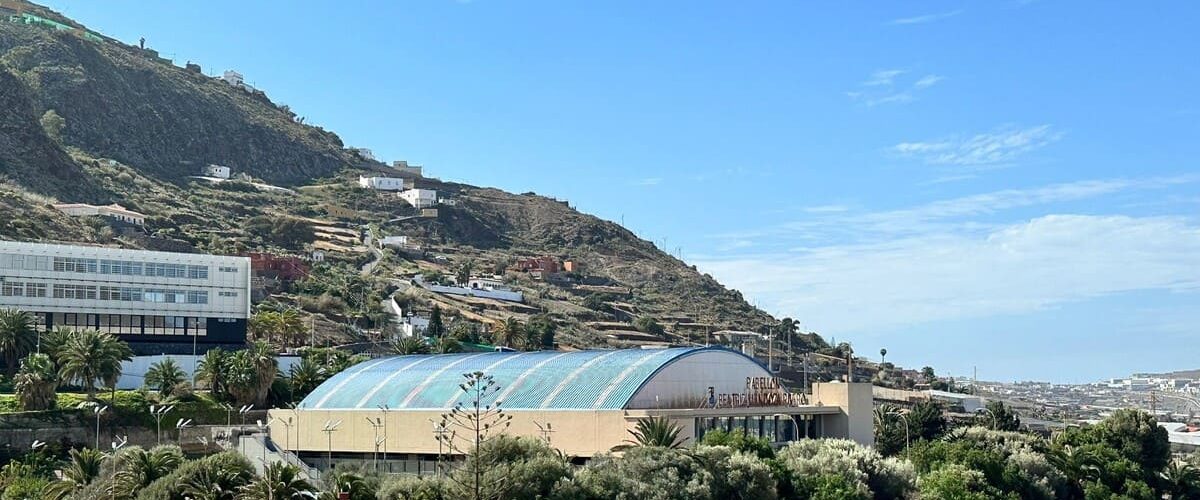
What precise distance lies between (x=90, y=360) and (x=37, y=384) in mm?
3545

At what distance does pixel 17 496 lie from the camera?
62844 mm

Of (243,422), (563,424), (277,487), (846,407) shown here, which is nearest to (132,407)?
(243,422)

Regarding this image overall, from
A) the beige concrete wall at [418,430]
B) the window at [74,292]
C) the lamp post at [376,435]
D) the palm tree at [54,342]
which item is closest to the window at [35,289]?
the window at [74,292]

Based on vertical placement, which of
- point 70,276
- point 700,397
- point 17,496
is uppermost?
point 70,276

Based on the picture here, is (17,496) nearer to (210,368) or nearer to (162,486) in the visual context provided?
(162,486)

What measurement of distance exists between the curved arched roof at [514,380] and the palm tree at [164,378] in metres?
14.1

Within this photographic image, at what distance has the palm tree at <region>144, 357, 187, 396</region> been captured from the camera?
92125 mm

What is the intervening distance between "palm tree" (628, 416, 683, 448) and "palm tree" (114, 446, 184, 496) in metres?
21.7

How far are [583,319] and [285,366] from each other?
89.8 m

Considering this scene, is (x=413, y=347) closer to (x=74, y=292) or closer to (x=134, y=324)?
(x=134, y=324)

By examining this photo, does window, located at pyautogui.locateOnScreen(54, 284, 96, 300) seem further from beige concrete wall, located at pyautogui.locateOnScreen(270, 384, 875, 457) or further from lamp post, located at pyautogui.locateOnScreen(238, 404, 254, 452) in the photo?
beige concrete wall, located at pyautogui.locateOnScreen(270, 384, 875, 457)

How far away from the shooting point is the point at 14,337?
297ft

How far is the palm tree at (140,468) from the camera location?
57281mm

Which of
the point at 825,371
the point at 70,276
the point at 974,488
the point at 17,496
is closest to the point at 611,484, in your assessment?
the point at 974,488
